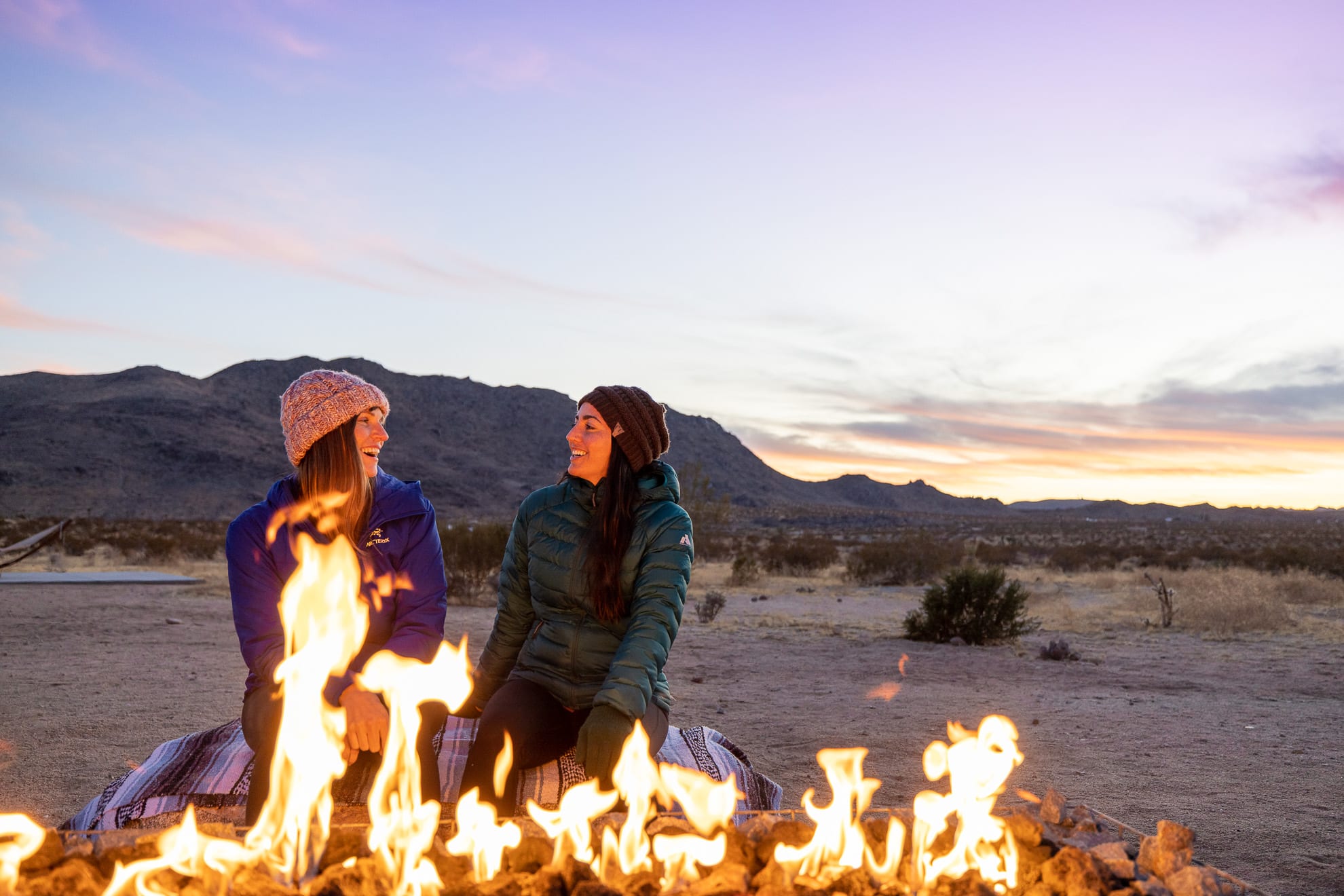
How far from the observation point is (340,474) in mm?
3691

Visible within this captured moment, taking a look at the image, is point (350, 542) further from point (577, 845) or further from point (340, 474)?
point (577, 845)

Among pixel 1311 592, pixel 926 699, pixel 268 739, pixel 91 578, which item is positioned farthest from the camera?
pixel 1311 592

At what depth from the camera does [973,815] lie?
2.92 m

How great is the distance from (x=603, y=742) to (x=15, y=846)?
1.61m

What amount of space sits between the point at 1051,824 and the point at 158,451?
249ft

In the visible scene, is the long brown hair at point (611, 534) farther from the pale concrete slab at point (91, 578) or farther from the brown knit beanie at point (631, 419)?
the pale concrete slab at point (91, 578)

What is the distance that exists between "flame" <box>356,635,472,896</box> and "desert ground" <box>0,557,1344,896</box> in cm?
246

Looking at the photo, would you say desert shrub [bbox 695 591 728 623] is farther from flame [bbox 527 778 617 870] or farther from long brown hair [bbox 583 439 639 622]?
flame [bbox 527 778 617 870]

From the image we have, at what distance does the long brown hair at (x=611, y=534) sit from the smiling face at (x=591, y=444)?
30 millimetres

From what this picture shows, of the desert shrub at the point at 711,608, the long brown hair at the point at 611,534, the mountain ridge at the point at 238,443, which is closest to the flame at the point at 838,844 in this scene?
the long brown hair at the point at 611,534

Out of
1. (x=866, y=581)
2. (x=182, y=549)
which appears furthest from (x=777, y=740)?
(x=182, y=549)

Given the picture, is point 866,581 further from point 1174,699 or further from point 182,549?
point 182,549

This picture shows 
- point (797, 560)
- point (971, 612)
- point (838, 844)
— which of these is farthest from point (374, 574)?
point (797, 560)

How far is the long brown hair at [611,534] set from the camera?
3.71m
